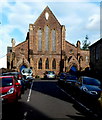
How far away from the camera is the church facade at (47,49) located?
46.6 m

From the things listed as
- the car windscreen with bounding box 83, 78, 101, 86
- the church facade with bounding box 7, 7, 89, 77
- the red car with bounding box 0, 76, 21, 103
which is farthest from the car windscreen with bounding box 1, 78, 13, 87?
the church facade with bounding box 7, 7, 89, 77

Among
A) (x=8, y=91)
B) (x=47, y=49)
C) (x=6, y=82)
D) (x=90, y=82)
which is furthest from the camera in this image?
(x=47, y=49)

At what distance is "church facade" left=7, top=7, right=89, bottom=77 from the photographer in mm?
46562

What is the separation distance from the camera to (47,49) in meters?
48.1

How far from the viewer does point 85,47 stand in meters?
104

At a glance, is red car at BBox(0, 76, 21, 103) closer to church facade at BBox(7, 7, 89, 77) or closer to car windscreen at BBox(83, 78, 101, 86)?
car windscreen at BBox(83, 78, 101, 86)

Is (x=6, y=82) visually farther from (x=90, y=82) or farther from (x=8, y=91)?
(x=90, y=82)

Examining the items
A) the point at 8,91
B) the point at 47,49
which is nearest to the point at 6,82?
the point at 8,91

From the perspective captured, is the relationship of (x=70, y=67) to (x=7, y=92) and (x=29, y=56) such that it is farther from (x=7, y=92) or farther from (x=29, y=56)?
(x=7, y=92)

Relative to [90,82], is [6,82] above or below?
above

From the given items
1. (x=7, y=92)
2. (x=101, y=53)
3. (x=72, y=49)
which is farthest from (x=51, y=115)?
(x=72, y=49)

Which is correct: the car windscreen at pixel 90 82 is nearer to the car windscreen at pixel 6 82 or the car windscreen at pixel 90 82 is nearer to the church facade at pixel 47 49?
the car windscreen at pixel 6 82

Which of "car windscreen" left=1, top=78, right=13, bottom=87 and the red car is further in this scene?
"car windscreen" left=1, top=78, right=13, bottom=87

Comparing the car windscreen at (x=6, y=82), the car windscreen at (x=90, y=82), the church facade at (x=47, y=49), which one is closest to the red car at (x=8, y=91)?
the car windscreen at (x=6, y=82)
